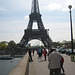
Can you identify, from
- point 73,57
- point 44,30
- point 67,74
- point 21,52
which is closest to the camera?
point 67,74

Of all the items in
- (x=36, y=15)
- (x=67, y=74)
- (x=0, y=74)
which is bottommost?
(x=0, y=74)

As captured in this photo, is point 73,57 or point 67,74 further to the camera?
point 73,57

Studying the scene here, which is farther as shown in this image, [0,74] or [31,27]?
[31,27]

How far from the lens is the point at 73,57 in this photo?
19.5 meters

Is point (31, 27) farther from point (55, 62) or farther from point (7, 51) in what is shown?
point (55, 62)

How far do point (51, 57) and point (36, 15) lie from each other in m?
83.4

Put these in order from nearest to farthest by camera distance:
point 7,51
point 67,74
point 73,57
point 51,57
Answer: point 51,57 < point 67,74 < point 73,57 < point 7,51

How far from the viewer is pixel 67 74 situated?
34.8 ft

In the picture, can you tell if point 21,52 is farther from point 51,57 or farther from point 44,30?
point 51,57

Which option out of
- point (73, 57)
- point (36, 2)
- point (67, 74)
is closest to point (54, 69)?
point (67, 74)

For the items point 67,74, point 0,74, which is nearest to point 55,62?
point 67,74

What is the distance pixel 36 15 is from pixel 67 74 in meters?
80.5

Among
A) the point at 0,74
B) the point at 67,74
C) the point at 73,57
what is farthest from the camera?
the point at 0,74

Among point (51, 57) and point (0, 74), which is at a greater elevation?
point (51, 57)
